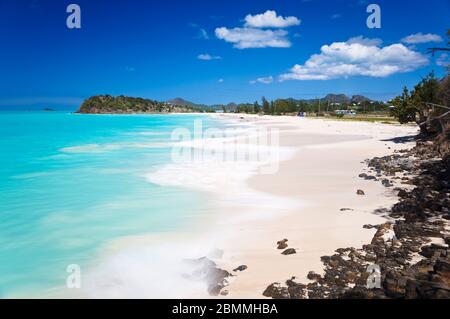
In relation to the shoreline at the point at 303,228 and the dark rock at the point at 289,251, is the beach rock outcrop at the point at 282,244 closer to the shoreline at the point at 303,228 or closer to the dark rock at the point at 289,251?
the shoreline at the point at 303,228

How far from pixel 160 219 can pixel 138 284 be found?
369 centimetres

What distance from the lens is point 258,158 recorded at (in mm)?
19797

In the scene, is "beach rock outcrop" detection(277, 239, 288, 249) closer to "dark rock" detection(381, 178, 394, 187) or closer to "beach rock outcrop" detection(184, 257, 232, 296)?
"beach rock outcrop" detection(184, 257, 232, 296)

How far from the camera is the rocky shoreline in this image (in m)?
4.78

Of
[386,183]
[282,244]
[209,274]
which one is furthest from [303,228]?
[386,183]

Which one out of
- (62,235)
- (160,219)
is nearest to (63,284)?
(62,235)

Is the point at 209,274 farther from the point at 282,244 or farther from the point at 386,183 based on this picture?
the point at 386,183

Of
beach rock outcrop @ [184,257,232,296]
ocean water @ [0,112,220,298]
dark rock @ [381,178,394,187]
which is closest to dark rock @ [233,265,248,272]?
beach rock outcrop @ [184,257,232,296]

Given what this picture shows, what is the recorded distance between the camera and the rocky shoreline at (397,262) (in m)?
4.78

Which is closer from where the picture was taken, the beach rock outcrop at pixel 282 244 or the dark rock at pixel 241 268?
the dark rock at pixel 241 268

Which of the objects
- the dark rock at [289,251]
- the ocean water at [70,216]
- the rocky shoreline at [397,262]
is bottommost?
the ocean water at [70,216]

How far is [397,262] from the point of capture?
5891 mm

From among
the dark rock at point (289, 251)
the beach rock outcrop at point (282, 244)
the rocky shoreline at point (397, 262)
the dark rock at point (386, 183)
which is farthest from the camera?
the dark rock at point (386, 183)

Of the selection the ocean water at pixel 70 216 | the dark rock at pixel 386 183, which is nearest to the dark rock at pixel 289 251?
the ocean water at pixel 70 216
